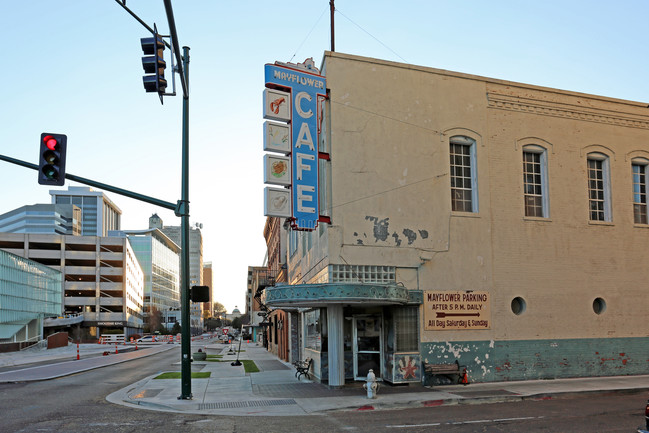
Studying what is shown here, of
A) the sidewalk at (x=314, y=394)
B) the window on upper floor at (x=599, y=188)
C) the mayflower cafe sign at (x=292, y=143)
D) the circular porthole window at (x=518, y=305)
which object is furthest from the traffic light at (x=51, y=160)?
the window on upper floor at (x=599, y=188)

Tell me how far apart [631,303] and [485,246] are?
20.3ft

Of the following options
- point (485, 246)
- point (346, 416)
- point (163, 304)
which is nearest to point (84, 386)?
point (346, 416)

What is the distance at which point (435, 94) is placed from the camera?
19.4 m

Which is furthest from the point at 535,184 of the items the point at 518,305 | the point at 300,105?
the point at 300,105

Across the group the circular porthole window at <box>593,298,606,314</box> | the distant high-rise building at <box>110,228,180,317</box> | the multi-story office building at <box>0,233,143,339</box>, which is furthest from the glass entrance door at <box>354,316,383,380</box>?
the distant high-rise building at <box>110,228,180,317</box>

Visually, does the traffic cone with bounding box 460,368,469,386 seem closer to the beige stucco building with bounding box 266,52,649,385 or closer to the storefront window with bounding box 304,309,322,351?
the beige stucco building with bounding box 266,52,649,385

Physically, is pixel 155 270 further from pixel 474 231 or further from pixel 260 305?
pixel 474 231

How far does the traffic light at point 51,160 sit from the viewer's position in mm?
12789

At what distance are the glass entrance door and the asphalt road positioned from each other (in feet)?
14.8

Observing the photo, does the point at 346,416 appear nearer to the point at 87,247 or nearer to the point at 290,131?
the point at 290,131

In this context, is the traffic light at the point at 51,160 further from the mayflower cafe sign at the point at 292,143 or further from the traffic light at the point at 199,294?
the mayflower cafe sign at the point at 292,143

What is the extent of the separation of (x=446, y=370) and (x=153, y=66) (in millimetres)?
11912

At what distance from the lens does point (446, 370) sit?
17500mm

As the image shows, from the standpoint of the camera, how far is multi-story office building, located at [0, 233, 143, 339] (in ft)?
336
